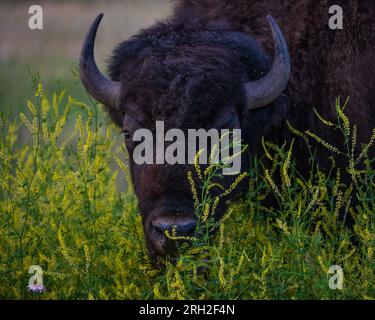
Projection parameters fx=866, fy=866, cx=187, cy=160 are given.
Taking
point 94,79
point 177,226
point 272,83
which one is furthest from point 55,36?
point 177,226

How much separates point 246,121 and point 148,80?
2.43ft

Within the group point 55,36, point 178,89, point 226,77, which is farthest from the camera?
point 55,36

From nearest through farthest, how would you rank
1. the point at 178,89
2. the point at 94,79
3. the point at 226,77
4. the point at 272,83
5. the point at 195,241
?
the point at 195,241 → the point at 178,89 → the point at 226,77 → the point at 272,83 → the point at 94,79

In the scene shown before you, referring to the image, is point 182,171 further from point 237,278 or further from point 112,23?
point 112,23

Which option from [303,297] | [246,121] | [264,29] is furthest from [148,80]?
[303,297]

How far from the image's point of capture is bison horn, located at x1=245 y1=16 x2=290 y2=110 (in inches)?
222

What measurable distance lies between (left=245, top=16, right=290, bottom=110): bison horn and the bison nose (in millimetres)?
1100

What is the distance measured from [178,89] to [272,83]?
2.26ft

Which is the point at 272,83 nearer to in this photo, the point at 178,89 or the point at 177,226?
the point at 178,89

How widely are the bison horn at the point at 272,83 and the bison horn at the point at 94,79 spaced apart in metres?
0.89

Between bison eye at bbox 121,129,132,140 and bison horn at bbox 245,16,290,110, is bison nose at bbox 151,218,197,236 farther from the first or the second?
bison horn at bbox 245,16,290,110

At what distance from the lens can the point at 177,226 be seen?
491 cm

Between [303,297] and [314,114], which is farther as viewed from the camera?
[314,114]
